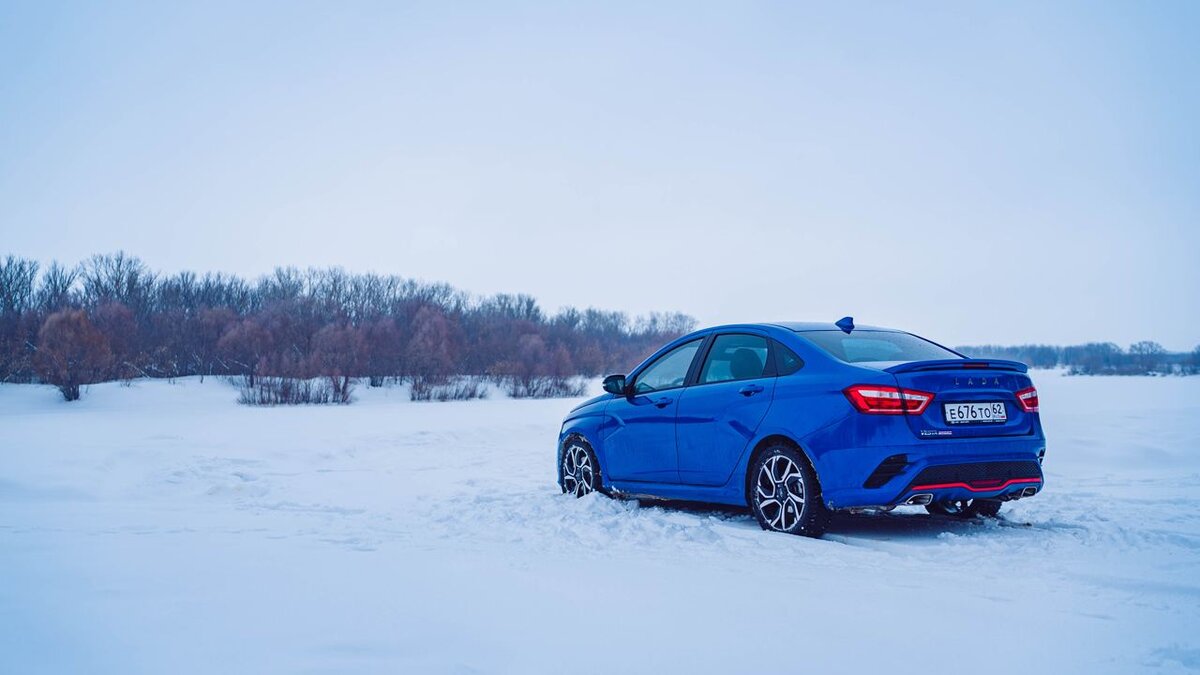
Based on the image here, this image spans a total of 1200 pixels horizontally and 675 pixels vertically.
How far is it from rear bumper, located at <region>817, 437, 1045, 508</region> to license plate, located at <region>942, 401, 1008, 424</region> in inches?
5.7

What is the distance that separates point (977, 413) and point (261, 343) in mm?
41061

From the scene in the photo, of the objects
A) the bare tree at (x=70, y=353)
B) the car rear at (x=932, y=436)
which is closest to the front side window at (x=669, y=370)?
the car rear at (x=932, y=436)

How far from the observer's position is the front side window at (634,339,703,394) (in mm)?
7629

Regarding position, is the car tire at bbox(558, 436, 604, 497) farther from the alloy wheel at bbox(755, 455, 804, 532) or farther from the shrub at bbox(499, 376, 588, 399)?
the shrub at bbox(499, 376, 588, 399)

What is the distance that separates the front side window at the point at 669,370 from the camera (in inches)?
300

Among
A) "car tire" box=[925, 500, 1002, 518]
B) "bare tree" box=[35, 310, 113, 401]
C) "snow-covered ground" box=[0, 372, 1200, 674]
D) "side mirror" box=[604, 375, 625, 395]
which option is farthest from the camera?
"bare tree" box=[35, 310, 113, 401]

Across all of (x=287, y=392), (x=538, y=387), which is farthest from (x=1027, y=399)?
(x=538, y=387)

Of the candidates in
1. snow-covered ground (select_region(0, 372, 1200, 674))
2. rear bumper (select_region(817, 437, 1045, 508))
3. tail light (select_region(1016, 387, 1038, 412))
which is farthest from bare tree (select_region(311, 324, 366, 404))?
tail light (select_region(1016, 387, 1038, 412))

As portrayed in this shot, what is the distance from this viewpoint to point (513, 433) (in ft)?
59.1

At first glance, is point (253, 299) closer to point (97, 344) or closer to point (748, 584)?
point (97, 344)

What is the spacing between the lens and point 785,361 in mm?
6543

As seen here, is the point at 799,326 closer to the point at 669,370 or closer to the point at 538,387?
the point at 669,370

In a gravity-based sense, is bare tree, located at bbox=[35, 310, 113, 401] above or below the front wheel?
above

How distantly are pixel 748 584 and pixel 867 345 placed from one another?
2583 millimetres
